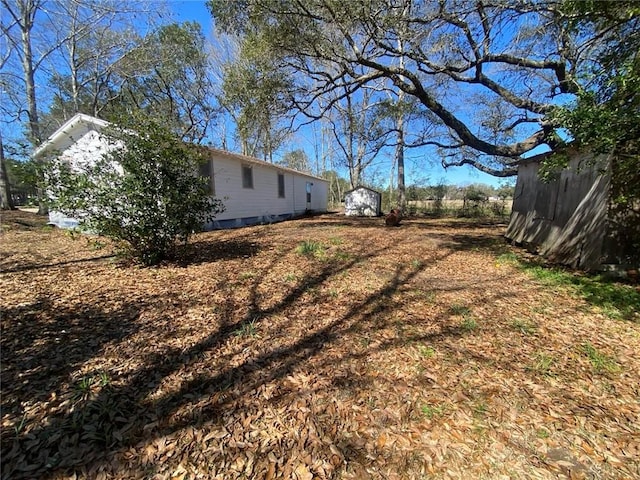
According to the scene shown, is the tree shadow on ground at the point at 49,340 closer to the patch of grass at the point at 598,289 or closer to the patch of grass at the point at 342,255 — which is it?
the patch of grass at the point at 342,255

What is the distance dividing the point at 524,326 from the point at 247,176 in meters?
11.5

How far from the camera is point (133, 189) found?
16.0ft

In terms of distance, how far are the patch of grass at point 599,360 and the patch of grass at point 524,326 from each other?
44 cm

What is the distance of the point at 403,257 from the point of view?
6.41 meters

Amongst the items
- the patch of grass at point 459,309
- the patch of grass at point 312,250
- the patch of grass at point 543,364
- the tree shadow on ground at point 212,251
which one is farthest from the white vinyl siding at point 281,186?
the patch of grass at point 543,364

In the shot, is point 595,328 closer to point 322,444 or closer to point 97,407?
point 322,444

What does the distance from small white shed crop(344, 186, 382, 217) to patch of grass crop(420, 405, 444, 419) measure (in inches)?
672

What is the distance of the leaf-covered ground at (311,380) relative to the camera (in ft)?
5.64

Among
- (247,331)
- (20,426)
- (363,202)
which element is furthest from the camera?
(363,202)

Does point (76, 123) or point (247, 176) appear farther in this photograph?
point (247, 176)

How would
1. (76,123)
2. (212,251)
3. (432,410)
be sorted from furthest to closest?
(76,123) → (212,251) → (432,410)

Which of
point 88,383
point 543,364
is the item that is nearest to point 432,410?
point 543,364

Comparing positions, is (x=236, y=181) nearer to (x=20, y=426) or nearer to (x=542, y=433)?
(x=20, y=426)

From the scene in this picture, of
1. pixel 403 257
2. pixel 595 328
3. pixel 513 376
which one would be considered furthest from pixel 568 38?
pixel 513 376
